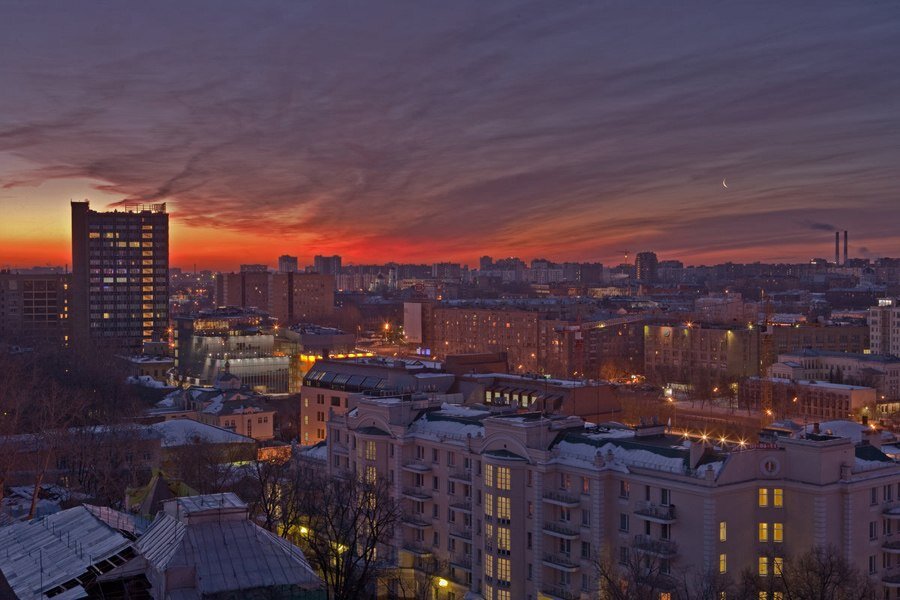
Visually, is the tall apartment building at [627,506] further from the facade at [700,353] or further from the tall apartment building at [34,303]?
the tall apartment building at [34,303]

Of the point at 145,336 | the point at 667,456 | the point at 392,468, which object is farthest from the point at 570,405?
the point at 145,336

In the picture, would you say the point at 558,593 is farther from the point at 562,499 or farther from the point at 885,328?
the point at 885,328

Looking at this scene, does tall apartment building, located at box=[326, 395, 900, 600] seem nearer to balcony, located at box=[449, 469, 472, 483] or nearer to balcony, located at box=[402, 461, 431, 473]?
balcony, located at box=[449, 469, 472, 483]

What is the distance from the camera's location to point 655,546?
2402 centimetres

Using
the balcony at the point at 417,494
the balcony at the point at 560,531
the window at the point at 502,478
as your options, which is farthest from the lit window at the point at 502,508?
the balcony at the point at 417,494

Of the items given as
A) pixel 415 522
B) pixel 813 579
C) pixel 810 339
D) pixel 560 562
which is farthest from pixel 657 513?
pixel 810 339

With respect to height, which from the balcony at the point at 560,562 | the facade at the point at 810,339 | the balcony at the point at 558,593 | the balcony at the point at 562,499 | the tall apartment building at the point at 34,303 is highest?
the tall apartment building at the point at 34,303

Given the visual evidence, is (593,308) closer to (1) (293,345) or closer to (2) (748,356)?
(2) (748,356)

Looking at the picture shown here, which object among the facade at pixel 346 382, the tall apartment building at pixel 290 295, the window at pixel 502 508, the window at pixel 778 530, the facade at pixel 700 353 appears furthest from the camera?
the tall apartment building at pixel 290 295

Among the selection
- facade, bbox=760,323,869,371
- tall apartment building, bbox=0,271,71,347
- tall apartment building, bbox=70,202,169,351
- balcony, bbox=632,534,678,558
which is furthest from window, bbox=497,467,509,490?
tall apartment building, bbox=0,271,71,347

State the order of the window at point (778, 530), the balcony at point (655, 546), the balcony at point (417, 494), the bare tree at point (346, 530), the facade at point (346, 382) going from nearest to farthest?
the bare tree at point (346, 530) < the balcony at point (655, 546) < the window at point (778, 530) < the balcony at point (417, 494) < the facade at point (346, 382)

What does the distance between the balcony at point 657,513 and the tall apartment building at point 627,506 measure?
0.04 meters

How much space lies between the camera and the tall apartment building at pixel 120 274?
317 feet

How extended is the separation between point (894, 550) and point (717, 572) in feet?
18.2
